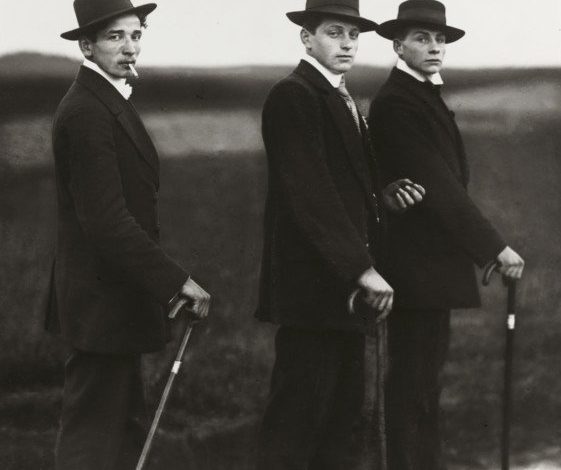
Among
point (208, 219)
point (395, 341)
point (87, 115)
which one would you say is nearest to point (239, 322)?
point (208, 219)

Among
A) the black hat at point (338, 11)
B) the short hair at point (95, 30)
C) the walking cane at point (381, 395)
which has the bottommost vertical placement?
the walking cane at point (381, 395)

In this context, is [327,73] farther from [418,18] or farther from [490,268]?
[490,268]

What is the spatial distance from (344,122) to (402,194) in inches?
14.1

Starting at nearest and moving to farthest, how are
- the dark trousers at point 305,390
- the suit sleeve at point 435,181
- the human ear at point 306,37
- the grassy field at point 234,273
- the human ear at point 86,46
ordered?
1. the human ear at point 86,46
2. the dark trousers at point 305,390
3. the human ear at point 306,37
4. the suit sleeve at point 435,181
5. the grassy field at point 234,273

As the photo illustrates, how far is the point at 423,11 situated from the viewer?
386 cm

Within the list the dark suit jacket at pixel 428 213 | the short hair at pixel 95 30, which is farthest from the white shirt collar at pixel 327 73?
the short hair at pixel 95 30

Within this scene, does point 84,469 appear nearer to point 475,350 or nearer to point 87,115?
point 87,115

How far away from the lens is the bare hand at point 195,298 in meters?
3.18

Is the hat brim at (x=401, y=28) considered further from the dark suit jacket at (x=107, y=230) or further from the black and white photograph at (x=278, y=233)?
the dark suit jacket at (x=107, y=230)

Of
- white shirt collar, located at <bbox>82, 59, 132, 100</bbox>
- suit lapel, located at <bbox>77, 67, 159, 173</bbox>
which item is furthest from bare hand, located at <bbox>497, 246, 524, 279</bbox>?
white shirt collar, located at <bbox>82, 59, 132, 100</bbox>

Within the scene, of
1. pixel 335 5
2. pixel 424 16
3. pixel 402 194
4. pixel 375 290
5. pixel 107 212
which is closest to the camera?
pixel 107 212

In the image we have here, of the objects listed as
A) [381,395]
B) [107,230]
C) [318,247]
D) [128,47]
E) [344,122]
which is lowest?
[381,395]

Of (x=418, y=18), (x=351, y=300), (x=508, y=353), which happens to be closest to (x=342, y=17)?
(x=418, y=18)

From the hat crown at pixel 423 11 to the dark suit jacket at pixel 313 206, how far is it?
58 cm
